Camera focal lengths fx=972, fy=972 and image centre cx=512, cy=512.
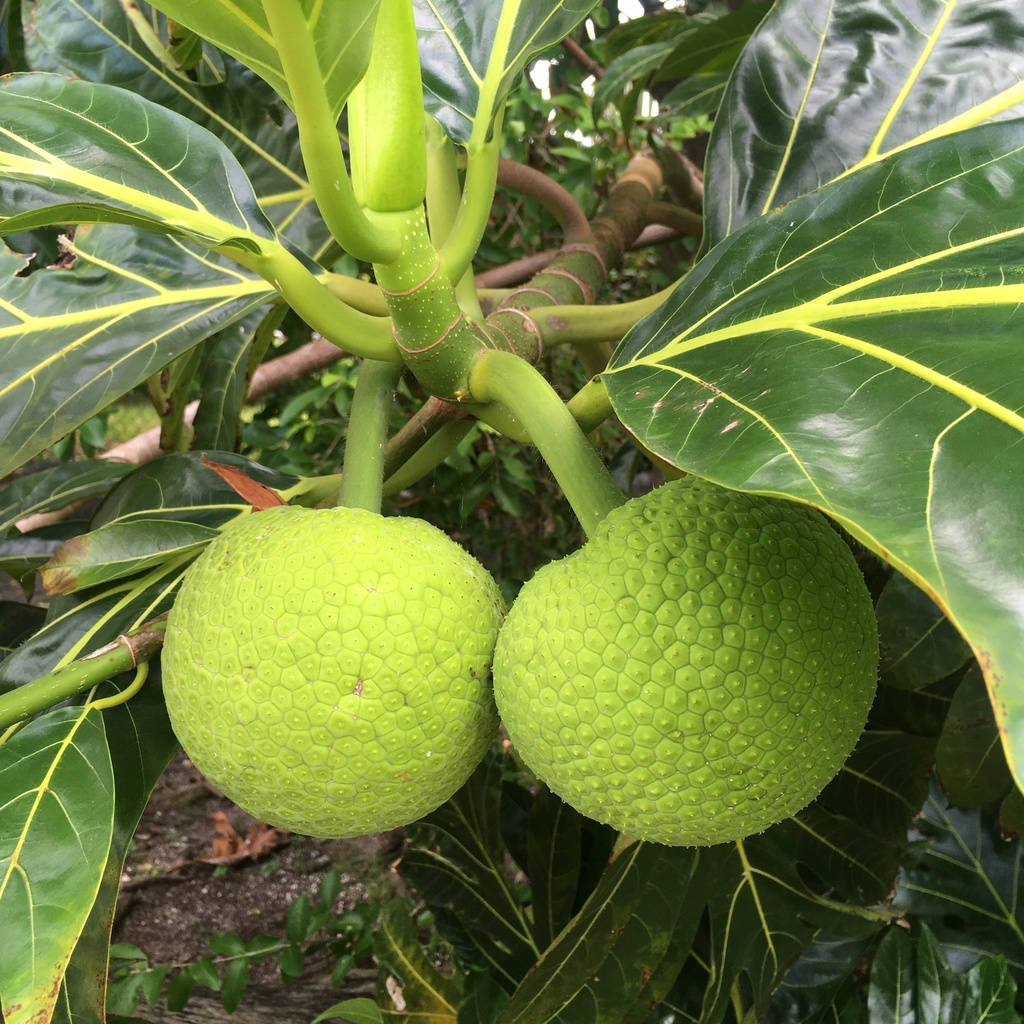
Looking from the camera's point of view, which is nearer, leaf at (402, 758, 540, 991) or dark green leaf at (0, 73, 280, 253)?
dark green leaf at (0, 73, 280, 253)

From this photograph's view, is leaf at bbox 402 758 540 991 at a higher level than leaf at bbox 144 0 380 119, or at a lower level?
lower

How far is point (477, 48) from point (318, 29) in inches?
15.7

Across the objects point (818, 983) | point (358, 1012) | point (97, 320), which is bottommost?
point (358, 1012)

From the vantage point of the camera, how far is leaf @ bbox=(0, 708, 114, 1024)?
22.7 inches

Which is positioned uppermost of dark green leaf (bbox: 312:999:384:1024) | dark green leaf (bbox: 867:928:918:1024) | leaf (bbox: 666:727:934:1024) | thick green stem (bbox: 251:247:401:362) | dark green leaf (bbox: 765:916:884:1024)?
thick green stem (bbox: 251:247:401:362)

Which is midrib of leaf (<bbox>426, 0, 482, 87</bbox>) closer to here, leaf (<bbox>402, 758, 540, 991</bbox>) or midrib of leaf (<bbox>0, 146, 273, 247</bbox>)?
midrib of leaf (<bbox>0, 146, 273, 247</bbox>)

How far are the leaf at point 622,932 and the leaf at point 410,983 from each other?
1.05 feet

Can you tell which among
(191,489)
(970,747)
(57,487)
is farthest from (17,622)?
(970,747)

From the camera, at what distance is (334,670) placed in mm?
579

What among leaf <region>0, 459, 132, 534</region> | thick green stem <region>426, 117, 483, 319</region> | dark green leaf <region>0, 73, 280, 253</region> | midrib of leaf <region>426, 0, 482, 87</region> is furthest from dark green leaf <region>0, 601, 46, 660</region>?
midrib of leaf <region>426, 0, 482, 87</region>

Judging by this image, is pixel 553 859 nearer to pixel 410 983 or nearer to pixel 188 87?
pixel 410 983

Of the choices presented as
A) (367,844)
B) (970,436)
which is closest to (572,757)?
(970,436)

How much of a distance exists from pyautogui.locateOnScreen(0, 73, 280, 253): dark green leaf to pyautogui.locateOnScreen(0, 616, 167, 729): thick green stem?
0.29 m

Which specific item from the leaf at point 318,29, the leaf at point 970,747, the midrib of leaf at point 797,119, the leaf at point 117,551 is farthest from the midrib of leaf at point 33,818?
the leaf at point 970,747
